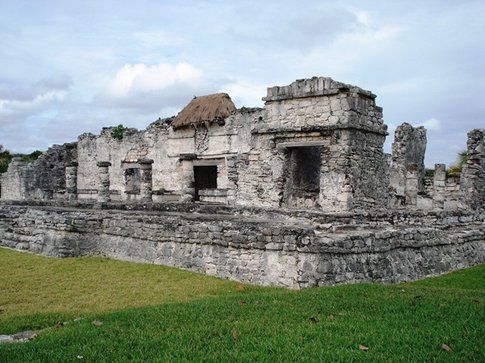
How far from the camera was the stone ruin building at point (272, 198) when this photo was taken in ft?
25.2

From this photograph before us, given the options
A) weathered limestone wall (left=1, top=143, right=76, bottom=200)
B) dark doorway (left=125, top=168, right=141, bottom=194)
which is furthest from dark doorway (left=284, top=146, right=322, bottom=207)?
weathered limestone wall (left=1, top=143, right=76, bottom=200)

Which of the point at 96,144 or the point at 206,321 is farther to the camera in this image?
the point at 96,144

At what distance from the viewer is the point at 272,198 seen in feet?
47.4

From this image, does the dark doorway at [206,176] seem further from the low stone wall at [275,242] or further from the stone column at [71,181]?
the low stone wall at [275,242]

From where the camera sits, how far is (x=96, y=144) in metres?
24.5

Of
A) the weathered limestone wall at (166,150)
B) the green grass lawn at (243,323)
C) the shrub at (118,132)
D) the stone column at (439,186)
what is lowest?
the green grass lawn at (243,323)

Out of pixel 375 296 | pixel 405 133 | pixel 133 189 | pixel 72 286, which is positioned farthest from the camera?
pixel 133 189

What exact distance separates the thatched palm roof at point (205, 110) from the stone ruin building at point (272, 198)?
0.21ft

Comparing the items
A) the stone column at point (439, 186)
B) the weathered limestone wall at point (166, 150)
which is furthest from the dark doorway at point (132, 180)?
the stone column at point (439, 186)

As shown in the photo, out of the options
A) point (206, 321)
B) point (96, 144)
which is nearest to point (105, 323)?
point (206, 321)

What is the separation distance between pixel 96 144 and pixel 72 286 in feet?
58.0

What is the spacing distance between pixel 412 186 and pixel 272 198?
6398mm

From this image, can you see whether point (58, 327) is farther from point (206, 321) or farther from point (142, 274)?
point (142, 274)

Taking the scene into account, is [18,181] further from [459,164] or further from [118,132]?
[459,164]
